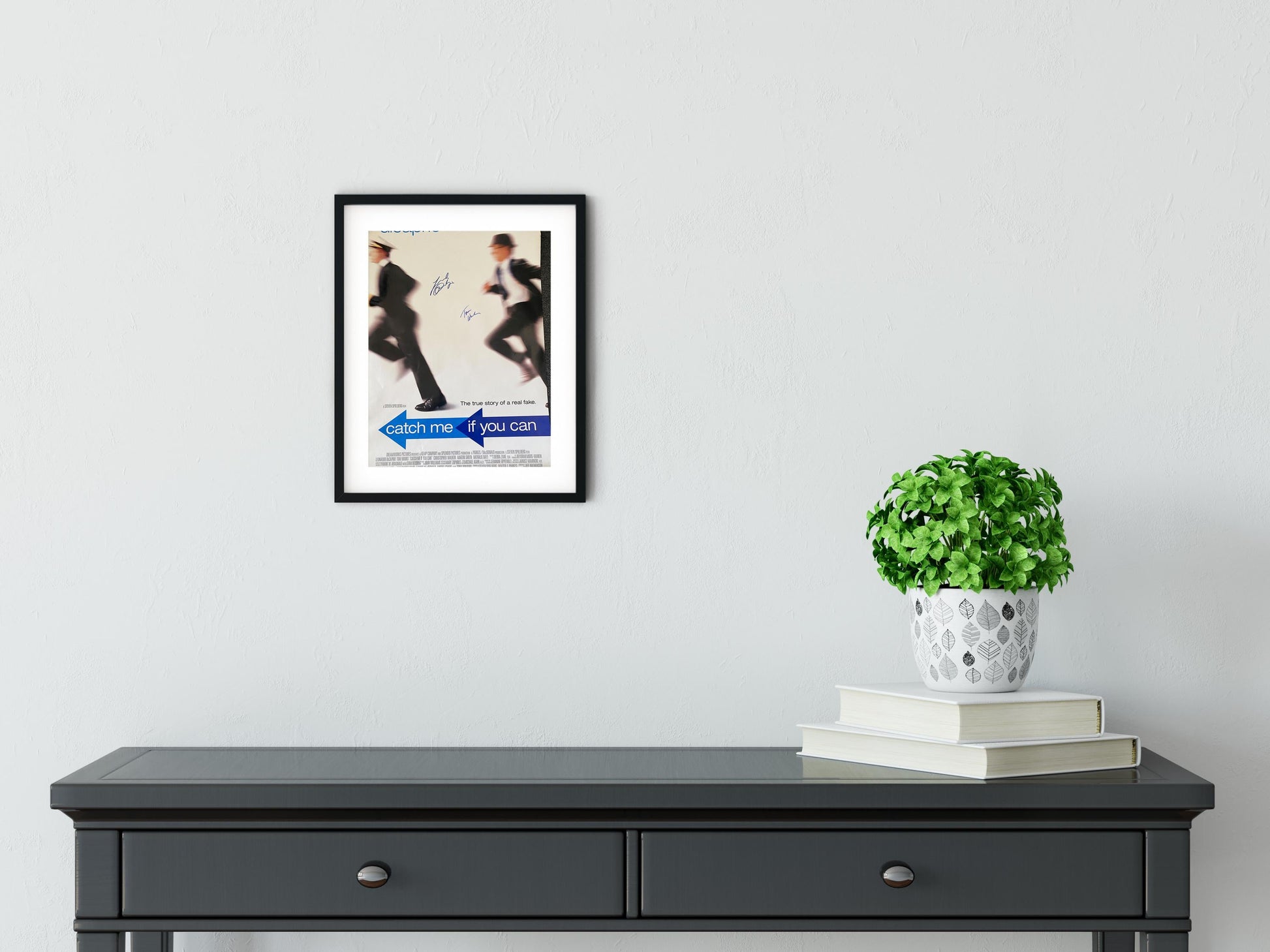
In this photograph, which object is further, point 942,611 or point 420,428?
point 420,428

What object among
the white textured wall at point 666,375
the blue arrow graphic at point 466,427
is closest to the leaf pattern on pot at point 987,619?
the white textured wall at point 666,375

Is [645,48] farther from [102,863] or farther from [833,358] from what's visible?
[102,863]

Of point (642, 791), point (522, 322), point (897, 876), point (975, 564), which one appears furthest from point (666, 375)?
point (897, 876)

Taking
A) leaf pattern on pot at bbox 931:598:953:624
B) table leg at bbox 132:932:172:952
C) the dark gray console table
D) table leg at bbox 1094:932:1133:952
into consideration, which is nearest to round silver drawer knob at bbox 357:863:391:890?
the dark gray console table

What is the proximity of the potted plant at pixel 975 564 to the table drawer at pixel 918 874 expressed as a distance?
0.76 feet

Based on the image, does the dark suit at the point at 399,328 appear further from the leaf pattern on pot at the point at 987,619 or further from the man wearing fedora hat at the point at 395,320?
the leaf pattern on pot at the point at 987,619

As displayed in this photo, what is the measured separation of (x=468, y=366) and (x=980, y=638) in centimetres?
89

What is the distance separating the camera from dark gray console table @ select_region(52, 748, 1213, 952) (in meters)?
1.43

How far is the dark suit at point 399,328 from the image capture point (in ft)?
5.88

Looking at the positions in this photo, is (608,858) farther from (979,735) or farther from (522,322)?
(522,322)

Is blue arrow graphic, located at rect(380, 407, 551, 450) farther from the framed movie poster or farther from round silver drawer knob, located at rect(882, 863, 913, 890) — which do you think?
round silver drawer knob, located at rect(882, 863, 913, 890)

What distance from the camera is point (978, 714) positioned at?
4.81 feet

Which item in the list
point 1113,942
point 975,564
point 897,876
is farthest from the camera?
point 1113,942

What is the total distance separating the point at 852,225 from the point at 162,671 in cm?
134
